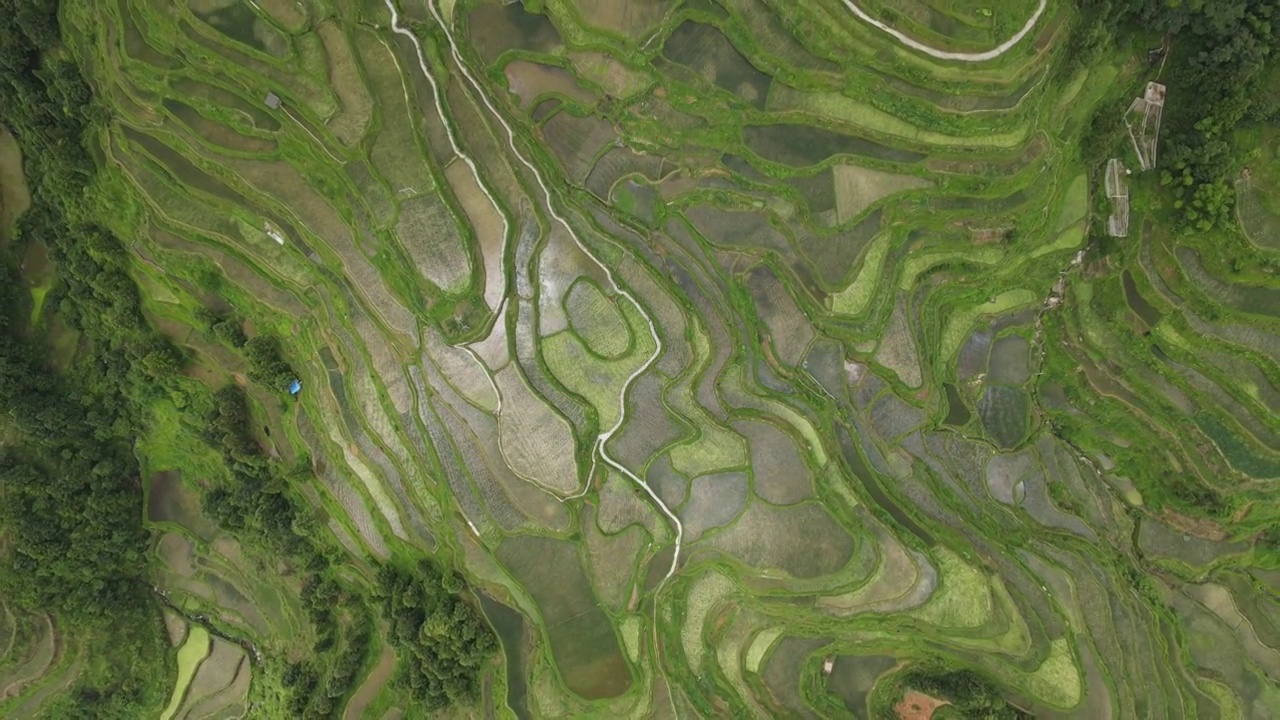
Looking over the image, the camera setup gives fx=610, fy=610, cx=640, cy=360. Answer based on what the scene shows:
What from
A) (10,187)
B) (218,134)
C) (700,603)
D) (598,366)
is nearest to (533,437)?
(598,366)

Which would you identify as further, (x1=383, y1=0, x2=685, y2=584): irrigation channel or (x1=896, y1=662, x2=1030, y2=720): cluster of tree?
(x1=383, y1=0, x2=685, y2=584): irrigation channel

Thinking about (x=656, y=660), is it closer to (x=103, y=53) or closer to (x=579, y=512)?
(x=579, y=512)

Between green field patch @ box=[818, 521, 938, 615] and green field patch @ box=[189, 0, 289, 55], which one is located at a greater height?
green field patch @ box=[189, 0, 289, 55]

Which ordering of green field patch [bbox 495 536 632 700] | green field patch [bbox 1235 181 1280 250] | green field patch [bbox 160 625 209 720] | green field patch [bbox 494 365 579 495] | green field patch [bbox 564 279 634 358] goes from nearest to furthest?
green field patch [bbox 1235 181 1280 250] < green field patch [bbox 494 365 579 495] < green field patch [bbox 495 536 632 700] < green field patch [bbox 564 279 634 358] < green field patch [bbox 160 625 209 720]

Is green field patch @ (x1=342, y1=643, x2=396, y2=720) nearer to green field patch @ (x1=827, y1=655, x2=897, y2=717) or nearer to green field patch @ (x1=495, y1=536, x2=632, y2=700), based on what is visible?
green field patch @ (x1=495, y1=536, x2=632, y2=700)

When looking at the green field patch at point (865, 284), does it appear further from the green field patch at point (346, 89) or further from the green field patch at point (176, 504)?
the green field patch at point (176, 504)

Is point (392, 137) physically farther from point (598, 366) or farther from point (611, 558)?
point (611, 558)

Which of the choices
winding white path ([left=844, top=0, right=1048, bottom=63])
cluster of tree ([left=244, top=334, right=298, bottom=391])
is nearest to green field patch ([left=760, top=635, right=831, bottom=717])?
A: cluster of tree ([left=244, top=334, right=298, bottom=391])
